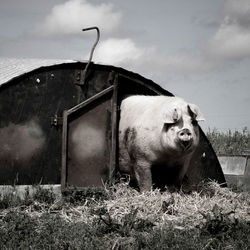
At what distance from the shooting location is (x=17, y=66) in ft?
29.7

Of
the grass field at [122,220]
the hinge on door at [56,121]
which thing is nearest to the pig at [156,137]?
the grass field at [122,220]

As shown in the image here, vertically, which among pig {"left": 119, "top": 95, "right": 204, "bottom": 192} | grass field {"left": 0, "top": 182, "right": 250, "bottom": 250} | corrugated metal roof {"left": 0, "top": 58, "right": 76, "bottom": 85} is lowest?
grass field {"left": 0, "top": 182, "right": 250, "bottom": 250}

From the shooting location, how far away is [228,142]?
19500 mm

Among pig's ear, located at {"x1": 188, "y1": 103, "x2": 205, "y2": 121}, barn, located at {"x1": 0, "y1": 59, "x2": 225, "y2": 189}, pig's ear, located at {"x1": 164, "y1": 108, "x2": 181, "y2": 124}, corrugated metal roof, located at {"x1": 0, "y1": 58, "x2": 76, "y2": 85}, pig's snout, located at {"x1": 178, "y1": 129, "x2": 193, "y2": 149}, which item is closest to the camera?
pig's snout, located at {"x1": 178, "y1": 129, "x2": 193, "y2": 149}

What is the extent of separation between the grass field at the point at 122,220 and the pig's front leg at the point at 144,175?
0.16 meters

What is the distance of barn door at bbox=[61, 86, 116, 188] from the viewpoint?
27.9ft

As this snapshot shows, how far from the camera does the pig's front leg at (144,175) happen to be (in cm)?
822

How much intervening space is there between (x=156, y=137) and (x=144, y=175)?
0.67 metres

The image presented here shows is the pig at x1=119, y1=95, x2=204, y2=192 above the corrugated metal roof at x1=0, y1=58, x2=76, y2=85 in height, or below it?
below

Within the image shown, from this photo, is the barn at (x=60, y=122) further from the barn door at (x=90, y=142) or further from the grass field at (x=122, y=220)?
the grass field at (x=122, y=220)

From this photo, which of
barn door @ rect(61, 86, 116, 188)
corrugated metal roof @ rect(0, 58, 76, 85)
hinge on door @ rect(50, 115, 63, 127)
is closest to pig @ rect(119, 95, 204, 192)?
barn door @ rect(61, 86, 116, 188)

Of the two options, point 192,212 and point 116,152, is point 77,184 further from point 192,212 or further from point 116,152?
point 192,212

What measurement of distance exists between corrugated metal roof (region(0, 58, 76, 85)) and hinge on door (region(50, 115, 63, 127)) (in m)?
0.87

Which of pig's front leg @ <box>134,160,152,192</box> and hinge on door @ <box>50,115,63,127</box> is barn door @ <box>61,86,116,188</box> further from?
pig's front leg @ <box>134,160,152,192</box>
